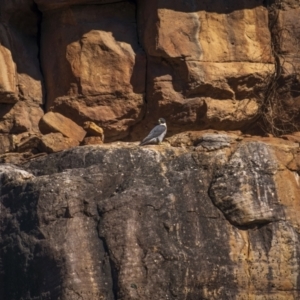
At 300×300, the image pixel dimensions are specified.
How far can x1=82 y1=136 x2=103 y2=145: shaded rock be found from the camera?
1252 cm

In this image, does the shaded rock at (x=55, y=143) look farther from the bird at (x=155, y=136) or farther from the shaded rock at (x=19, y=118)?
the bird at (x=155, y=136)

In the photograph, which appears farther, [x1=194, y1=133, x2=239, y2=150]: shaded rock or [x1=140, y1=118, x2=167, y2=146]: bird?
[x1=140, y1=118, x2=167, y2=146]: bird

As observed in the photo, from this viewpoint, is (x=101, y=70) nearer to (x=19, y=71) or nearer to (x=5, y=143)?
(x=19, y=71)

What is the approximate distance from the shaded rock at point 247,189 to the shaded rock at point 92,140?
5.37 ft

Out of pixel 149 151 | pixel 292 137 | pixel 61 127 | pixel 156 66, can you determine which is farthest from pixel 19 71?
pixel 292 137

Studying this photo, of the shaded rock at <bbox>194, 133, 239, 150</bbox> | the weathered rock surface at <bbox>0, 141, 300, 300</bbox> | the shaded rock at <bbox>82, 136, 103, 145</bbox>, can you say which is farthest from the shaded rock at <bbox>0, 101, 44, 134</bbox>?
the shaded rock at <bbox>194, 133, 239, 150</bbox>

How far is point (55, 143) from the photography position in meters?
12.3

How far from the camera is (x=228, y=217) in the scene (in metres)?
11.2

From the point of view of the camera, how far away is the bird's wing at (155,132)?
12.1 metres

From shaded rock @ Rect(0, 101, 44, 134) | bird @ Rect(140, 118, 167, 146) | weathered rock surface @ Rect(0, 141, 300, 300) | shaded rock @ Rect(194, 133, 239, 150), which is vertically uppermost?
shaded rock @ Rect(0, 101, 44, 134)

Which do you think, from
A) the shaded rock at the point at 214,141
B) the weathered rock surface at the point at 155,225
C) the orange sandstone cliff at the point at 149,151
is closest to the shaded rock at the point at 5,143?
the orange sandstone cliff at the point at 149,151

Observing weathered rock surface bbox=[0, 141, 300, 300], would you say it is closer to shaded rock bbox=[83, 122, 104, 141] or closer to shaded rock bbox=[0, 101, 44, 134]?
shaded rock bbox=[83, 122, 104, 141]

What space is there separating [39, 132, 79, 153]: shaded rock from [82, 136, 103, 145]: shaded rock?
10 cm

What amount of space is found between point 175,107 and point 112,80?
69 cm
